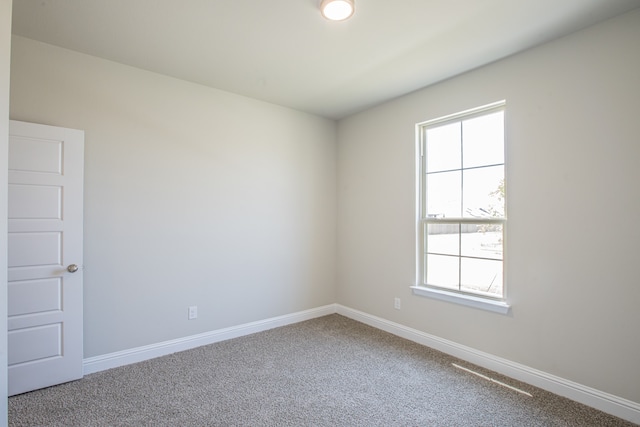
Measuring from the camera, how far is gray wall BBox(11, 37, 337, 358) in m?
2.61

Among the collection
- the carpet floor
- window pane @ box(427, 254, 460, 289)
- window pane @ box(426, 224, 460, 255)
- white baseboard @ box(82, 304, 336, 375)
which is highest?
window pane @ box(426, 224, 460, 255)

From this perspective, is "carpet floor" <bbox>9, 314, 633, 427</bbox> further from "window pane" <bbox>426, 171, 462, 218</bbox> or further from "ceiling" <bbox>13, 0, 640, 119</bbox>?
"ceiling" <bbox>13, 0, 640, 119</bbox>

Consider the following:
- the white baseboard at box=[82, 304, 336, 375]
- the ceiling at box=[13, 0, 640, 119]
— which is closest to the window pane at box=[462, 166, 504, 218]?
the ceiling at box=[13, 0, 640, 119]

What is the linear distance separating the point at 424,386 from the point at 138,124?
130 inches

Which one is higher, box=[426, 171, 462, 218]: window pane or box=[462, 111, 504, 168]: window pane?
box=[462, 111, 504, 168]: window pane

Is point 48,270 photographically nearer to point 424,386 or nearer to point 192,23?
point 192,23

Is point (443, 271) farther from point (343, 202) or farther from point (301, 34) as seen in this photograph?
point (301, 34)

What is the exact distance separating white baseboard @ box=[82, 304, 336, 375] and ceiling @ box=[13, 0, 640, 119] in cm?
257

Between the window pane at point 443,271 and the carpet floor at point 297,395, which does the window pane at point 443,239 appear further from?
the carpet floor at point 297,395

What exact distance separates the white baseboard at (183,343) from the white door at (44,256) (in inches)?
6.8

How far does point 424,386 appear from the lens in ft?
7.95

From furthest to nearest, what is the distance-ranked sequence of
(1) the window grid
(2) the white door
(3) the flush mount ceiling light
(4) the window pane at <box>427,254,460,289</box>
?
(4) the window pane at <box>427,254,460,289</box> < (1) the window grid < (2) the white door < (3) the flush mount ceiling light

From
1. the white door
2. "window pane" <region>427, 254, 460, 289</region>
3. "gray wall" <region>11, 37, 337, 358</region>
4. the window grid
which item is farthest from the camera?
"window pane" <region>427, 254, 460, 289</region>

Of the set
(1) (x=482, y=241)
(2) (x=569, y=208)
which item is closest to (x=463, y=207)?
(1) (x=482, y=241)
